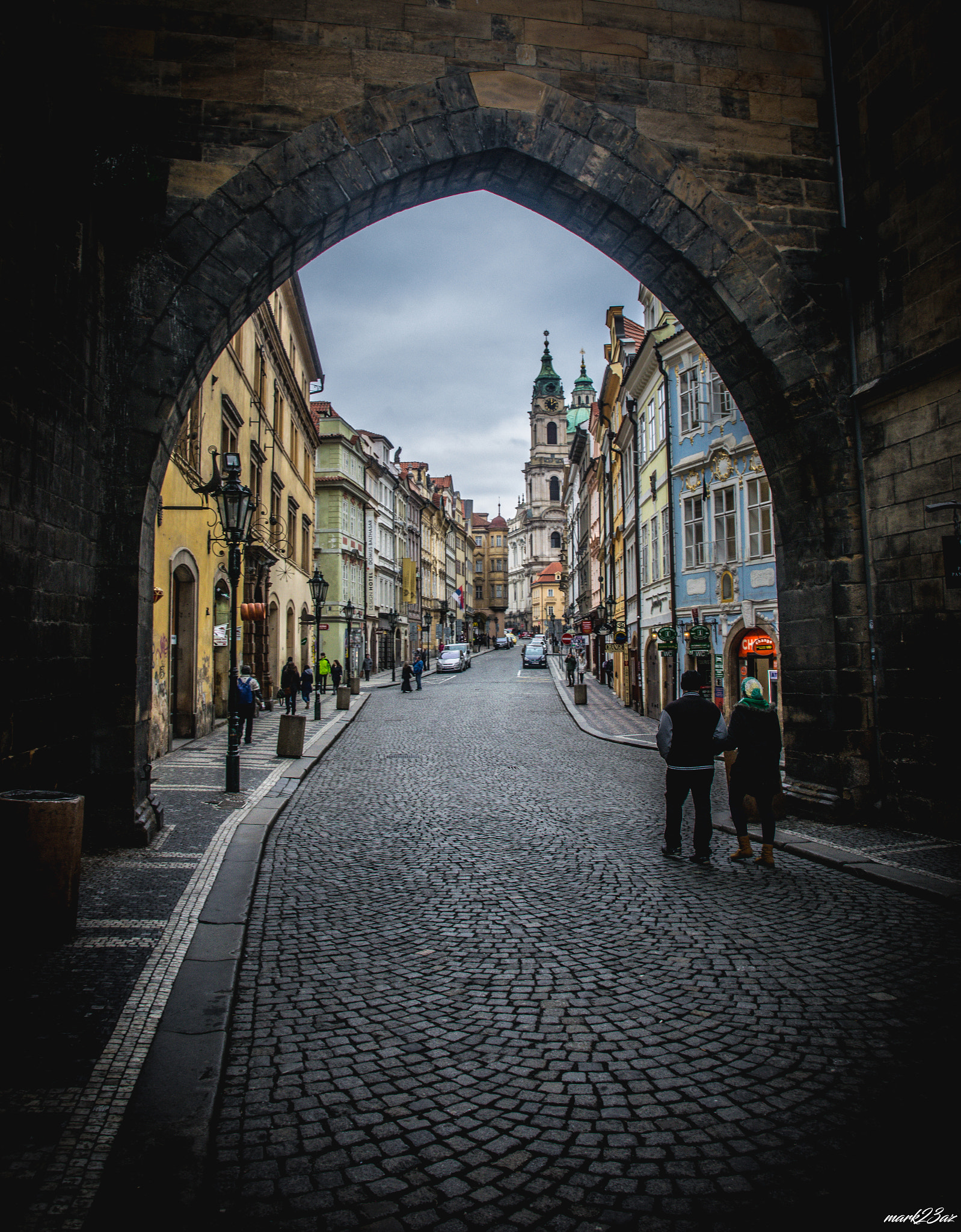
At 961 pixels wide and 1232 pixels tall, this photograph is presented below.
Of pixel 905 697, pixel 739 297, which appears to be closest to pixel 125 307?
pixel 739 297

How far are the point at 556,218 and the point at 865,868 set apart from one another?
826 centimetres

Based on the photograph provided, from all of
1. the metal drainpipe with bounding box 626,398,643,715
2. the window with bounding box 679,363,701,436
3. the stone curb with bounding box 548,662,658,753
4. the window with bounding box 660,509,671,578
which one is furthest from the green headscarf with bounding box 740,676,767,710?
the metal drainpipe with bounding box 626,398,643,715

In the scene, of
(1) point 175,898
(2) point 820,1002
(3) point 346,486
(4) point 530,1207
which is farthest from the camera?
(3) point 346,486

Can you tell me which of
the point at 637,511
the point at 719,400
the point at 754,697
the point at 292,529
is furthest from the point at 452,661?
the point at 754,697

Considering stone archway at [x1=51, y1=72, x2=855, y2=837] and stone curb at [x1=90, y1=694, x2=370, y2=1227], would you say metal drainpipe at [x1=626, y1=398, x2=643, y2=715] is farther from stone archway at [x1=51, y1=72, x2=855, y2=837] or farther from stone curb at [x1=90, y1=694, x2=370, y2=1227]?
stone curb at [x1=90, y1=694, x2=370, y2=1227]

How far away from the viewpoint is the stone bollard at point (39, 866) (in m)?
4.71

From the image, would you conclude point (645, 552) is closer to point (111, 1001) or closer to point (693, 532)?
point (693, 532)

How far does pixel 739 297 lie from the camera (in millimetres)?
9203

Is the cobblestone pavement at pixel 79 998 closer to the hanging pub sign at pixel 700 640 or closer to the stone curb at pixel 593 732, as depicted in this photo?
the stone curb at pixel 593 732

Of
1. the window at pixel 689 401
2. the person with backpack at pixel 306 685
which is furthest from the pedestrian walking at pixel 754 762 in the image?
the person with backpack at pixel 306 685

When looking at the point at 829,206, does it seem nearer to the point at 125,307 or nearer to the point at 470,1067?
the point at 125,307

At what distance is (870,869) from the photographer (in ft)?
22.0

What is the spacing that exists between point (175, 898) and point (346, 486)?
39190 mm

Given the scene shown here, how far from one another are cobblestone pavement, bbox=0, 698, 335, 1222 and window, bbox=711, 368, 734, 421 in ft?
50.1
